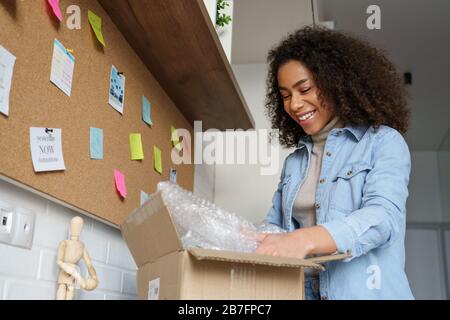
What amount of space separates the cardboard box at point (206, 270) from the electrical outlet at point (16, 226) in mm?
297

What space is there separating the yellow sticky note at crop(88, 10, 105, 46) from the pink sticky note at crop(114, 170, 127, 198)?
1.18 ft

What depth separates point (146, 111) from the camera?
1.59 meters

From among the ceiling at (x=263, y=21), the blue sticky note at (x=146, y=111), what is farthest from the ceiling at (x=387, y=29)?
the blue sticky note at (x=146, y=111)

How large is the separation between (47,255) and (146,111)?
67 centimetres

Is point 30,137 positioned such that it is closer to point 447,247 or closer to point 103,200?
point 103,200

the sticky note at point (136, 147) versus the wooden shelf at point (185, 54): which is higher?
the wooden shelf at point (185, 54)

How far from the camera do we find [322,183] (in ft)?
3.64

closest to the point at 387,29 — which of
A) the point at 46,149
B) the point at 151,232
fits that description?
the point at 46,149

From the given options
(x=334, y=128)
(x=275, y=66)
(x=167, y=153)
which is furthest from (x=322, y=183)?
Answer: (x=167, y=153)

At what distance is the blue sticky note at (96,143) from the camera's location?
1.21 metres

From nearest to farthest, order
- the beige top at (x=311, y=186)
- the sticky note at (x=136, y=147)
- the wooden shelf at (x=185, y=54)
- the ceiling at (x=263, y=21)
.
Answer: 1. the beige top at (x=311, y=186)
2. the wooden shelf at (x=185, y=54)
3. the sticky note at (x=136, y=147)
4. the ceiling at (x=263, y=21)

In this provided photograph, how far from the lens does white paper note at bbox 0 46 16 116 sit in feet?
2.80

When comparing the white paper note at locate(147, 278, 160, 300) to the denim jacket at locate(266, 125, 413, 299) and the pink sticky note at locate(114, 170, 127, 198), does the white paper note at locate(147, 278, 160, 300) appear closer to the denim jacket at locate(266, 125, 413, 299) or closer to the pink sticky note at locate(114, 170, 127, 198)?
the denim jacket at locate(266, 125, 413, 299)

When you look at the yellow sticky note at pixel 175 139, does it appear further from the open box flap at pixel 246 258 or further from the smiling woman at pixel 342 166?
the open box flap at pixel 246 258
